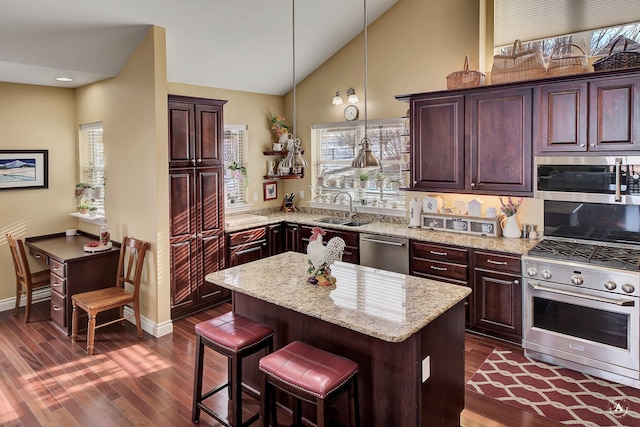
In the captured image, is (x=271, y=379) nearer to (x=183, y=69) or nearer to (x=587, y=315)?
(x=587, y=315)

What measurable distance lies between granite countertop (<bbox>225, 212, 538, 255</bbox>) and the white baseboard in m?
1.28

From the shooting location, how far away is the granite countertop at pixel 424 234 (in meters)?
4.09

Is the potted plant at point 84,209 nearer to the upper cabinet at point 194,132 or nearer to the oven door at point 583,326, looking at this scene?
the upper cabinet at point 194,132

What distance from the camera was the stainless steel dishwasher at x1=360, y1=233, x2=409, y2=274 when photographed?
15.4 feet

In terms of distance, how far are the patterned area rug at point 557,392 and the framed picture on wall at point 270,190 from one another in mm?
3746

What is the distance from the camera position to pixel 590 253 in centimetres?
364

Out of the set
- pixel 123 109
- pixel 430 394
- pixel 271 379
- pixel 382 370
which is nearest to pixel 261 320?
pixel 271 379

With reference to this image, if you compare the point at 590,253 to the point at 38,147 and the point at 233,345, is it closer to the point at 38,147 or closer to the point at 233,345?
the point at 233,345

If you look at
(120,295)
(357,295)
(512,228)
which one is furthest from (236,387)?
(512,228)

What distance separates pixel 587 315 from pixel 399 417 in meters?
1.98

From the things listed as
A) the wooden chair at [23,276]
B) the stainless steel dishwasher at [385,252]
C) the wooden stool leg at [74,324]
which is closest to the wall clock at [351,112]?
the stainless steel dishwasher at [385,252]

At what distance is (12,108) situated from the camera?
5.14m

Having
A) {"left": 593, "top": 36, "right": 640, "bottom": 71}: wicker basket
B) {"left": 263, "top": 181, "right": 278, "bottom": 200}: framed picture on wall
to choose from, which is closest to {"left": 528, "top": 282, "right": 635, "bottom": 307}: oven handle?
{"left": 593, "top": 36, "right": 640, "bottom": 71}: wicker basket

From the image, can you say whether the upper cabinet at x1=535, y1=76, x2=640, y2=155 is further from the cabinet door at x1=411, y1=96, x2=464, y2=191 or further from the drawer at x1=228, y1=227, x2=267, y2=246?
the drawer at x1=228, y1=227, x2=267, y2=246
